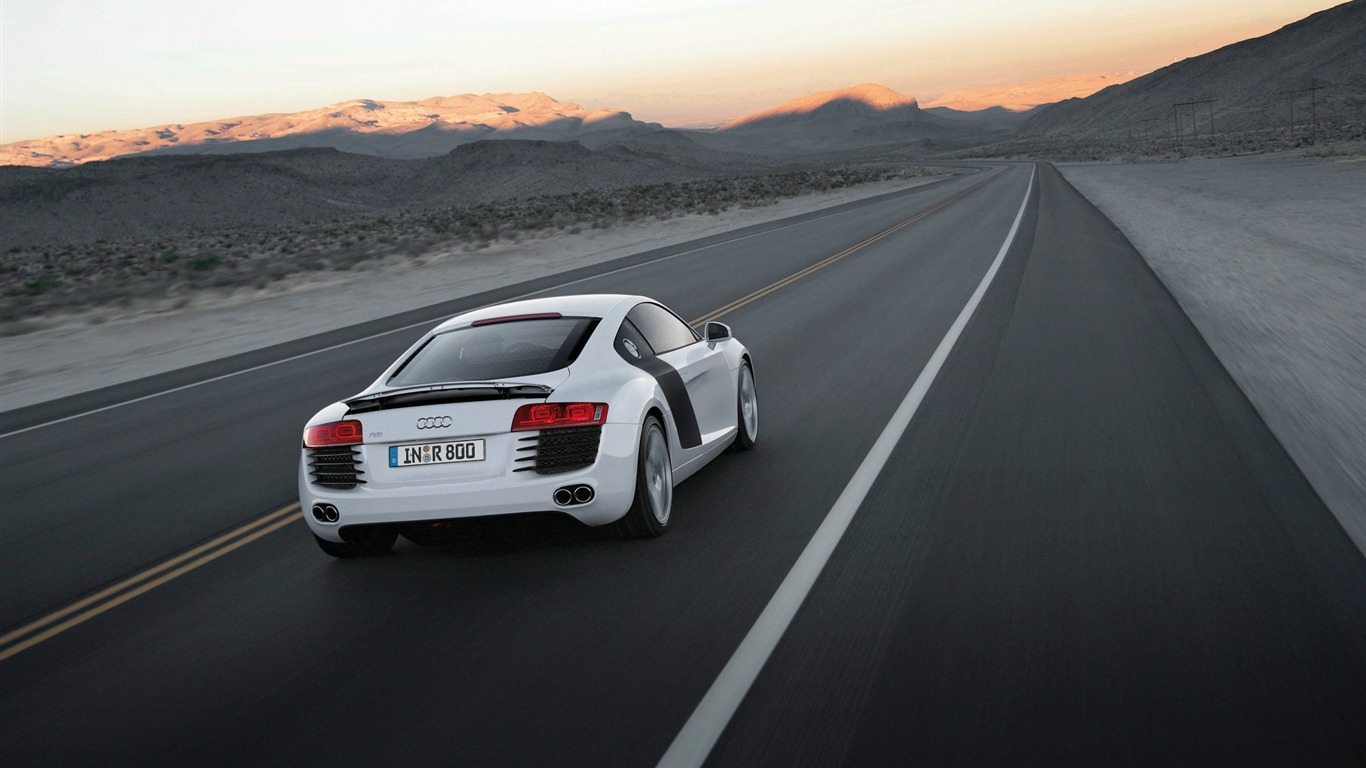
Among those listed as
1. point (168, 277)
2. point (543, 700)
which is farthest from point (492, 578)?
point (168, 277)

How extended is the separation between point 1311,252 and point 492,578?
717 inches

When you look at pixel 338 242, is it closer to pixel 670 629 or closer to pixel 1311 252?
pixel 1311 252

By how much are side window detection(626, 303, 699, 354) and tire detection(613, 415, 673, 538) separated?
0.83 meters

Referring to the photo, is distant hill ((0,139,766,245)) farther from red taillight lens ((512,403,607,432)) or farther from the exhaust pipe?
red taillight lens ((512,403,607,432))

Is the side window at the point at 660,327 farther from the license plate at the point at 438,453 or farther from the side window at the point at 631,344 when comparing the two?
the license plate at the point at 438,453

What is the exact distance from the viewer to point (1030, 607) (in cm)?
519

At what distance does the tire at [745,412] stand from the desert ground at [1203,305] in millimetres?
3516

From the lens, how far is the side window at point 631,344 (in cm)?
695

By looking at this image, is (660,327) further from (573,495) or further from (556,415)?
(573,495)

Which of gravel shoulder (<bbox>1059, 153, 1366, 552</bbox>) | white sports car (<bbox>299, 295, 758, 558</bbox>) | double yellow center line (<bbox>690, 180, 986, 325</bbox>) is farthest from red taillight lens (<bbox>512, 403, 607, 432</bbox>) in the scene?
double yellow center line (<bbox>690, 180, 986, 325</bbox>)

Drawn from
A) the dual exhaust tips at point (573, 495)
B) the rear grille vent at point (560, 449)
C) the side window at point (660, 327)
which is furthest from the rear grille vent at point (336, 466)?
the side window at point (660, 327)

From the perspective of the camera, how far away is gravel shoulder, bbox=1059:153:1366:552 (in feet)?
26.3

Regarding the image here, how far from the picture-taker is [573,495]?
19.7 feet

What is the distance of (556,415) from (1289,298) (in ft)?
39.6
